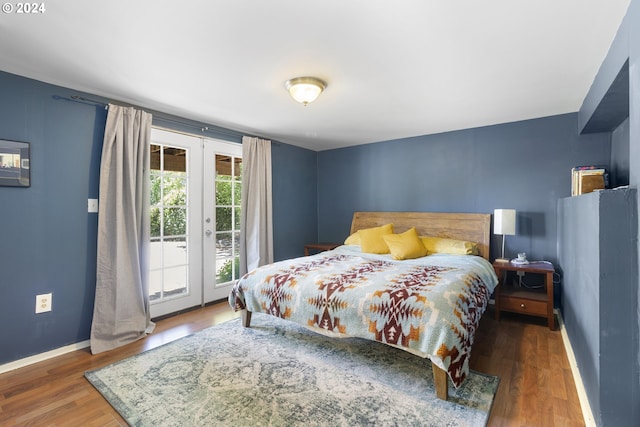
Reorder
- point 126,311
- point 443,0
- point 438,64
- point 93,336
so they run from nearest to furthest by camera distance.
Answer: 1. point 443,0
2. point 438,64
3. point 93,336
4. point 126,311

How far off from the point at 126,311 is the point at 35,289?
0.68m

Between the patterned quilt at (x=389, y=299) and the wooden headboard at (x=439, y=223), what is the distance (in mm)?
596

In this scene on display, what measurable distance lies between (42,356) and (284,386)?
202 cm

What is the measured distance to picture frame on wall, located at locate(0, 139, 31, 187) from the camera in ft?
7.52

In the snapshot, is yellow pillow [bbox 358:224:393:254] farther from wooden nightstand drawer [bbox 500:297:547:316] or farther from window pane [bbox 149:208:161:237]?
window pane [bbox 149:208:161:237]

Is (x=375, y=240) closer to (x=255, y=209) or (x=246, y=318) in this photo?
(x=255, y=209)

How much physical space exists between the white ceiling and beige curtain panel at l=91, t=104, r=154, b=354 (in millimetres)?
372

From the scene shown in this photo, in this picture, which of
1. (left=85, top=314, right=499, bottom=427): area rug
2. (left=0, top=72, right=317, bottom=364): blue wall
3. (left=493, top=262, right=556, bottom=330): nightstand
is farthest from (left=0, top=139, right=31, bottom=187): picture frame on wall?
(left=493, top=262, right=556, bottom=330): nightstand

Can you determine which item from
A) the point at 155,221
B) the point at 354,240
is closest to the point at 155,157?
the point at 155,221

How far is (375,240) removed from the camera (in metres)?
4.00

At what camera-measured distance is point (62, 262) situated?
2.59m

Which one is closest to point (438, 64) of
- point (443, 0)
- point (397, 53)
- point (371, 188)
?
point (397, 53)

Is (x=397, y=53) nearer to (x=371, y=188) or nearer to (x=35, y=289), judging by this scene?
(x=371, y=188)

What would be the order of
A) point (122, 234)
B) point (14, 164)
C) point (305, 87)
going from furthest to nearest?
point (122, 234)
point (305, 87)
point (14, 164)
